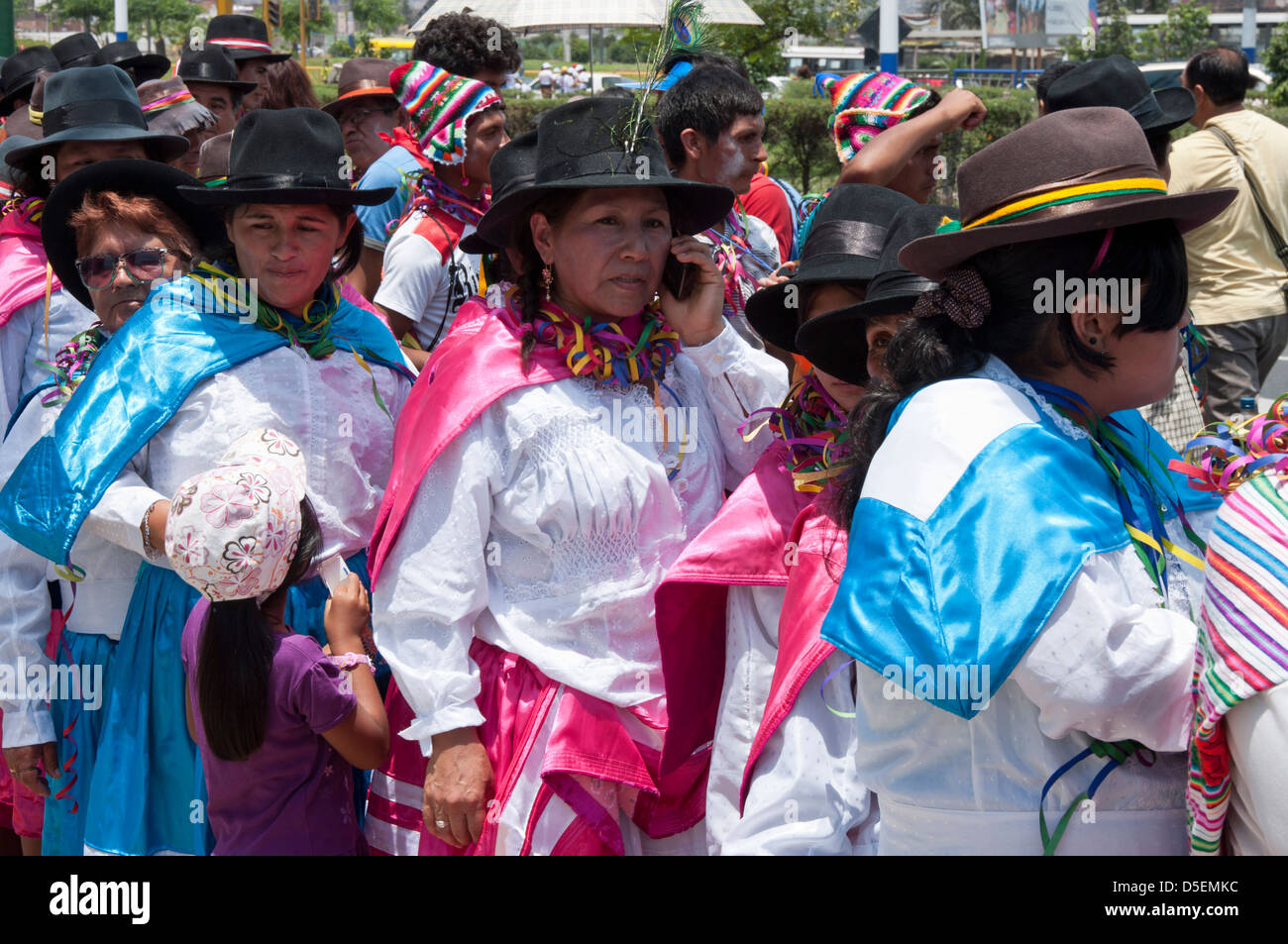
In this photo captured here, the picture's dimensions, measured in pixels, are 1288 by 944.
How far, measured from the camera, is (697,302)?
9.59 ft

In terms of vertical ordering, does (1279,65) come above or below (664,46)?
above

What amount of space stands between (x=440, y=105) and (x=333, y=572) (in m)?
2.66

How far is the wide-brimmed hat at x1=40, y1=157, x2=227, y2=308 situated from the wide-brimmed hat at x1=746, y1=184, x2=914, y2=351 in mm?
1600

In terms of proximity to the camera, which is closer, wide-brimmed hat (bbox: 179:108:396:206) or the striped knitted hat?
wide-brimmed hat (bbox: 179:108:396:206)

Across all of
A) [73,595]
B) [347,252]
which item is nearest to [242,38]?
[347,252]

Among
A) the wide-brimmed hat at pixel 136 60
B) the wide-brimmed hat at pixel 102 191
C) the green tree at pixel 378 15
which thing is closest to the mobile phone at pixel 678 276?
the wide-brimmed hat at pixel 102 191

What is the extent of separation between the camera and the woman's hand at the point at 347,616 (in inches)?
114

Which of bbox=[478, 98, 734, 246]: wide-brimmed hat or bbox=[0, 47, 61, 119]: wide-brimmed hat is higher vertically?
bbox=[0, 47, 61, 119]: wide-brimmed hat

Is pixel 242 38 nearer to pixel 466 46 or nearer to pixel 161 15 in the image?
pixel 466 46

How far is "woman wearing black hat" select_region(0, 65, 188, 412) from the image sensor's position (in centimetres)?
412

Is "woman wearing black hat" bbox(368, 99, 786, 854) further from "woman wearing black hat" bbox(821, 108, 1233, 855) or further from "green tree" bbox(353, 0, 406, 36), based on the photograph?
"green tree" bbox(353, 0, 406, 36)

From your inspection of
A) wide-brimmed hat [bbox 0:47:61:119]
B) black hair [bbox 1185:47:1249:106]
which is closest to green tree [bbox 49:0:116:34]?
wide-brimmed hat [bbox 0:47:61:119]

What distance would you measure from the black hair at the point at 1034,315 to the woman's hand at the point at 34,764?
94.4 inches
